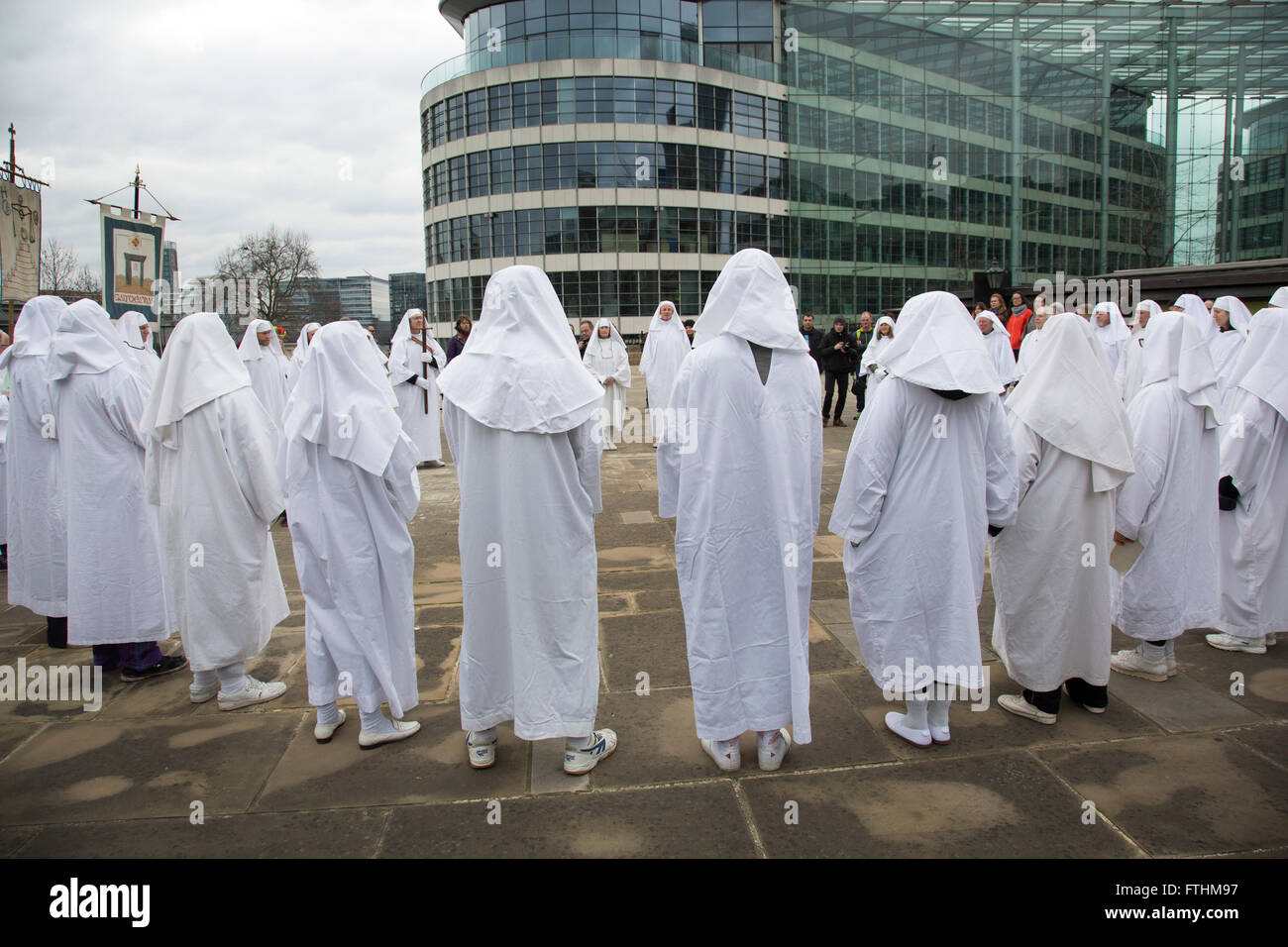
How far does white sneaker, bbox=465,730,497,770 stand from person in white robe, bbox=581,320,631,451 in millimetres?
9529

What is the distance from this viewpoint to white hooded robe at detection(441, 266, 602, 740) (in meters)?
3.09

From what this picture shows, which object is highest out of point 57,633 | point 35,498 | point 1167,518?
point 35,498

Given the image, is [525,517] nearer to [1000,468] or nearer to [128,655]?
[1000,468]

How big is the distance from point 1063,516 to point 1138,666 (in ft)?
3.90

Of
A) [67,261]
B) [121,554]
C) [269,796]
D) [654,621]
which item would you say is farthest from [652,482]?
[67,261]

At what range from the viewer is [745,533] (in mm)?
3092

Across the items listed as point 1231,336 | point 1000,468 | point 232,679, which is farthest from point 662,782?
point 1231,336

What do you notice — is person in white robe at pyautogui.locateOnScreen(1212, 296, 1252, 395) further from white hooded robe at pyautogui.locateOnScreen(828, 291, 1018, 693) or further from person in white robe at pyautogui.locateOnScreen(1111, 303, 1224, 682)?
white hooded robe at pyautogui.locateOnScreen(828, 291, 1018, 693)

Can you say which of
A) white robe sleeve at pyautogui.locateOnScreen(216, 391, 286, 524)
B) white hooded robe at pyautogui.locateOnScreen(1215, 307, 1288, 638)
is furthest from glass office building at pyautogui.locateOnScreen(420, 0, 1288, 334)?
white robe sleeve at pyautogui.locateOnScreen(216, 391, 286, 524)

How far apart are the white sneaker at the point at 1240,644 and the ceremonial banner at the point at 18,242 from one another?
12090 mm

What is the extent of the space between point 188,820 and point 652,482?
6895mm

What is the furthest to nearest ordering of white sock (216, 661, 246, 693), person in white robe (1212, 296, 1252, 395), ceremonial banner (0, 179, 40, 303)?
ceremonial banner (0, 179, 40, 303), person in white robe (1212, 296, 1252, 395), white sock (216, 661, 246, 693)

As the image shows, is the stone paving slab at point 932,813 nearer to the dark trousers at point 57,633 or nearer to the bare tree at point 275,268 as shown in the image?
the dark trousers at point 57,633

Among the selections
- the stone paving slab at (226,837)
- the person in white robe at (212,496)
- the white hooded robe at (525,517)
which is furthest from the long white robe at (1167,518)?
the person in white robe at (212,496)
